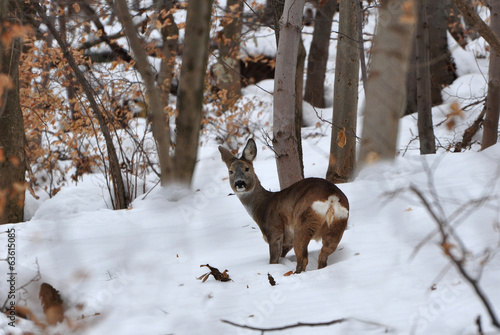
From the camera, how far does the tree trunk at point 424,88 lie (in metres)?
8.59

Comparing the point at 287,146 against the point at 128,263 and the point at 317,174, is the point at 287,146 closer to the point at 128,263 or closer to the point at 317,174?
the point at 128,263

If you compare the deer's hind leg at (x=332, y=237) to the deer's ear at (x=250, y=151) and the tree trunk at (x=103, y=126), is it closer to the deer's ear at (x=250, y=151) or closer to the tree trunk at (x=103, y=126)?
the deer's ear at (x=250, y=151)

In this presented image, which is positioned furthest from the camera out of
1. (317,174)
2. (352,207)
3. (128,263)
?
(317,174)

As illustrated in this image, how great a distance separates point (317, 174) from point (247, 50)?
9.61 m

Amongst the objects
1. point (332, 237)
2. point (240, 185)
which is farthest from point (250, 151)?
point (332, 237)

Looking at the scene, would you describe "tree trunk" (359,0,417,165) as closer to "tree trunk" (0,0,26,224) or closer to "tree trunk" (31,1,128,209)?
"tree trunk" (31,1,128,209)

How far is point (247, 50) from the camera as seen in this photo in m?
18.7

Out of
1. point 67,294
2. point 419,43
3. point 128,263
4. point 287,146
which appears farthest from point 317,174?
point 67,294

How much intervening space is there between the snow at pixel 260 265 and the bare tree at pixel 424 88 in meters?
1.94

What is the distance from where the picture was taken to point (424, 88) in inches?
340

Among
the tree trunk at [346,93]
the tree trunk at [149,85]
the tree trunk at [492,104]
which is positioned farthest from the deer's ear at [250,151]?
the tree trunk at [492,104]

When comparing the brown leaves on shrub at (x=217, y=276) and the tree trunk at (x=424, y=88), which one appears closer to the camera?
the brown leaves on shrub at (x=217, y=276)

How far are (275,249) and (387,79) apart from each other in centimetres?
207

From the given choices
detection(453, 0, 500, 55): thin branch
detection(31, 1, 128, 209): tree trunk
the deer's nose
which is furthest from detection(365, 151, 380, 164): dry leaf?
detection(31, 1, 128, 209): tree trunk
